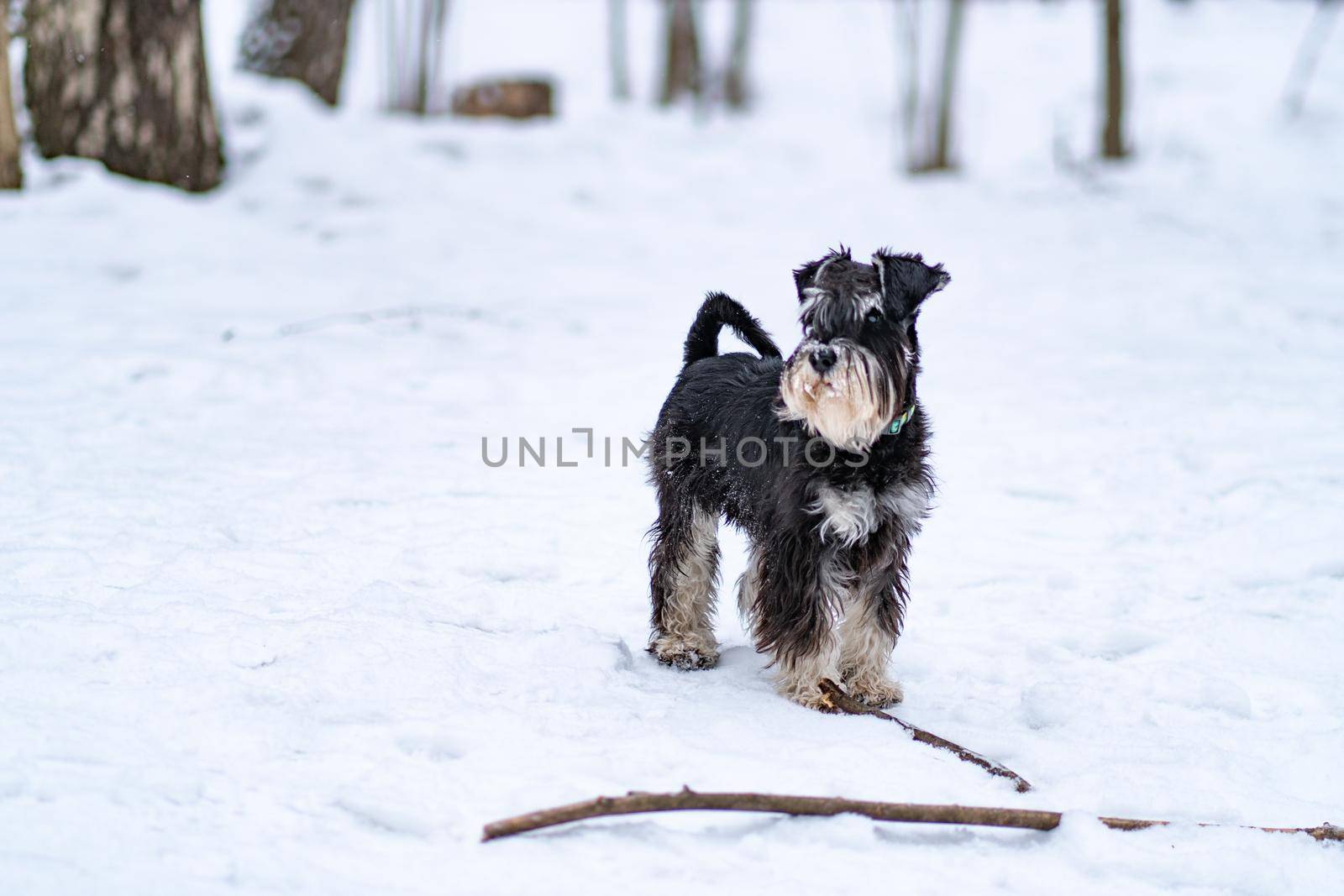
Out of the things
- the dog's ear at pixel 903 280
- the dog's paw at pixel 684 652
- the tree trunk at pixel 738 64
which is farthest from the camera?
the tree trunk at pixel 738 64

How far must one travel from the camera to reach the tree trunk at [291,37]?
41.4 ft

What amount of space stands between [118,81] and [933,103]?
10.2 meters

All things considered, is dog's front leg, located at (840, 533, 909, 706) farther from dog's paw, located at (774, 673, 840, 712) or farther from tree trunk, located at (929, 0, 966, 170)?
tree trunk, located at (929, 0, 966, 170)

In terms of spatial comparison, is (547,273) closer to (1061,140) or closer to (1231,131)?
(1061,140)

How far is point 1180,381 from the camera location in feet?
27.3

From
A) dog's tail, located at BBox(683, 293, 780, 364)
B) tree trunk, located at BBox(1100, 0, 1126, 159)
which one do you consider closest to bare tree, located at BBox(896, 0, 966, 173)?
tree trunk, located at BBox(1100, 0, 1126, 159)

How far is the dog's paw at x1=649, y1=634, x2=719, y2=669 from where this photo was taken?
4395 millimetres

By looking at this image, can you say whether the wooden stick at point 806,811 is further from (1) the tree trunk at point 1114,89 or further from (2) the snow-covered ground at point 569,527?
(1) the tree trunk at point 1114,89

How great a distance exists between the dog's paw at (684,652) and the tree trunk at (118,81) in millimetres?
7635

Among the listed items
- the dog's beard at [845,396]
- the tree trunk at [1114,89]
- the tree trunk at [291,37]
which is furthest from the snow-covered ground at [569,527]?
the dog's beard at [845,396]

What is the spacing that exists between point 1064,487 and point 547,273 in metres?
5.61

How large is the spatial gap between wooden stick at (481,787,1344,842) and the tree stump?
1326cm

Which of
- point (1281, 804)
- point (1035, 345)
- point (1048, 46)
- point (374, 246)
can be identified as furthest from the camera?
point (1048, 46)

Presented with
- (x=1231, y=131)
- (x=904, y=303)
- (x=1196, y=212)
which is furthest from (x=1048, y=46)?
(x=904, y=303)
